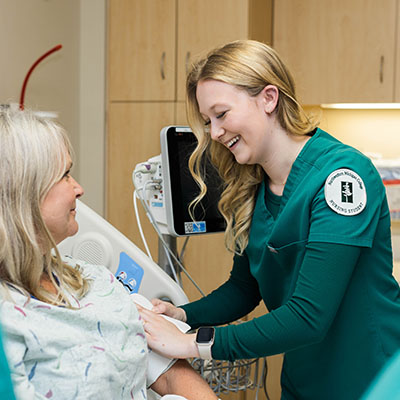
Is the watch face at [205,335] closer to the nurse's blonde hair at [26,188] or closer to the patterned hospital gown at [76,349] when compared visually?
the patterned hospital gown at [76,349]

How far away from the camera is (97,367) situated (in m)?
1.02

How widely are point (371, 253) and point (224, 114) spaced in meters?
0.46

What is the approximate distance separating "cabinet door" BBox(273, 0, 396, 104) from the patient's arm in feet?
6.38

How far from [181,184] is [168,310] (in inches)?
14.1

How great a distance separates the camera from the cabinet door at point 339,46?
2.92 metres

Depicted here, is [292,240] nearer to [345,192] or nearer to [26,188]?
[345,192]

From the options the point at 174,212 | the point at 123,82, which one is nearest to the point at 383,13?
the point at 123,82

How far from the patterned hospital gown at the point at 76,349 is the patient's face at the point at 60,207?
0.47 feet

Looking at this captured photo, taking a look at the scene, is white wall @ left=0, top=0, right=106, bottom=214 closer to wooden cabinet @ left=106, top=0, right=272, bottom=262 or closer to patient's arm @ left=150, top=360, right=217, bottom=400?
wooden cabinet @ left=106, top=0, right=272, bottom=262

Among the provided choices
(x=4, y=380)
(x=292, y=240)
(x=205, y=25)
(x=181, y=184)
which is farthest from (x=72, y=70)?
(x=4, y=380)

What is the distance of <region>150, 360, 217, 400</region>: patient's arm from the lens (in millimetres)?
1177

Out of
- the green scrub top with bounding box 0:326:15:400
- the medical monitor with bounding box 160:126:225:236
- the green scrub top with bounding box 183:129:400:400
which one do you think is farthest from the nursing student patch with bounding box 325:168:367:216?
the green scrub top with bounding box 0:326:15:400

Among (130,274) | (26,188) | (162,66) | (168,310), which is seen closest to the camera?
(26,188)

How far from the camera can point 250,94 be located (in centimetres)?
130
